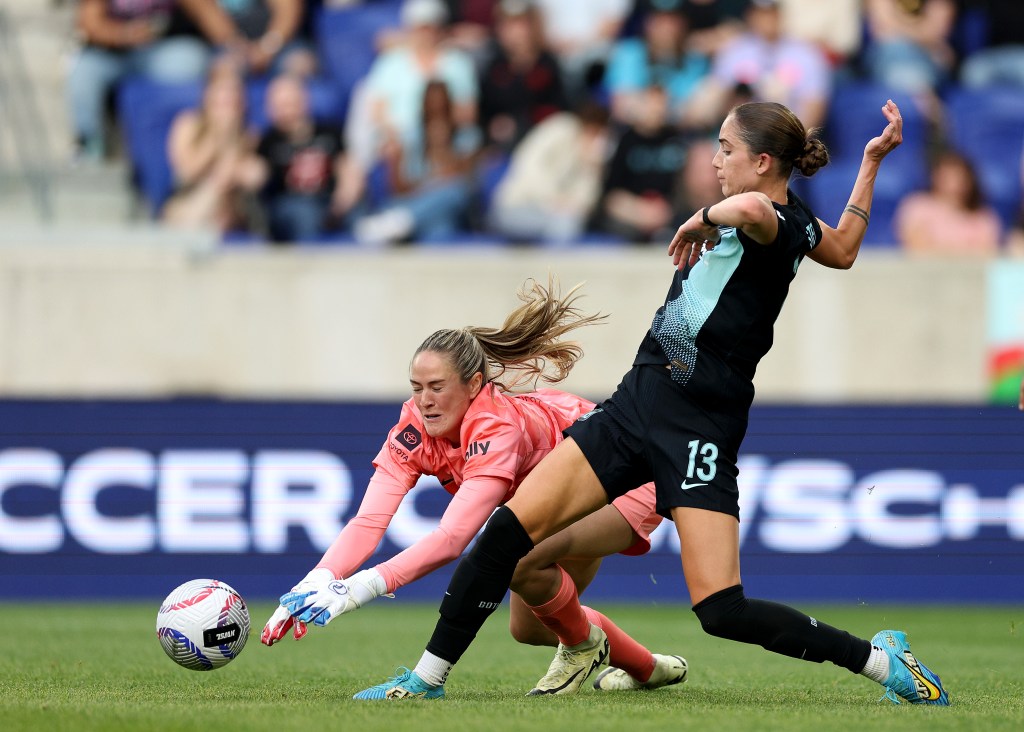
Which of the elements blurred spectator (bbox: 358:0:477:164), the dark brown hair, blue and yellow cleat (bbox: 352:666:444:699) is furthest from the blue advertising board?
the dark brown hair

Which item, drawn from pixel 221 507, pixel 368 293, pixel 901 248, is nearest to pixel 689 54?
pixel 901 248

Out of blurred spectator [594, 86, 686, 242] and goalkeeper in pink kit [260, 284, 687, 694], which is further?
blurred spectator [594, 86, 686, 242]

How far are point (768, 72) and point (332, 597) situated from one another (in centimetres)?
954

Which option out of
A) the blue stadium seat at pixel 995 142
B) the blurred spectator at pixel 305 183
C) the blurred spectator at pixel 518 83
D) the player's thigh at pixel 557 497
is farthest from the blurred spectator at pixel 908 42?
the player's thigh at pixel 557 497

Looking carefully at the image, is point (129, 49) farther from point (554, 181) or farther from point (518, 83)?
point (554, 181)

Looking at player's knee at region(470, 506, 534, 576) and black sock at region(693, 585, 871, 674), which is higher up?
player's knee at region(470, 506, 534, 576)

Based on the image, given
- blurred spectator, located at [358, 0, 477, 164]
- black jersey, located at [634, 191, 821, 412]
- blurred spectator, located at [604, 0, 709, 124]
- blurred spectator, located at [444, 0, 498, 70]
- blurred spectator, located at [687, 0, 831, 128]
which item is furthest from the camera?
blurred spectator, located at [444, 0, 498, 70]

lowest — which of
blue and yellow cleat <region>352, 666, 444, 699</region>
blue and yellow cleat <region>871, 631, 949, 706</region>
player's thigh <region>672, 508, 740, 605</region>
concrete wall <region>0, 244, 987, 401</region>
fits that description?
concrete wall <region>0, 244, 987, 401</region>

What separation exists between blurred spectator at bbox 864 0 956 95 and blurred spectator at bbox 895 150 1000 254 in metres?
1.29

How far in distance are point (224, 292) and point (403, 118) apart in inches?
92.3

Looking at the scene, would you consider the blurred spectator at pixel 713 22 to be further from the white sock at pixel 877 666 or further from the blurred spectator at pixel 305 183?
the white sock at pixel 877 666

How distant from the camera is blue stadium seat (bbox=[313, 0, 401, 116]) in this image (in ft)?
45.5

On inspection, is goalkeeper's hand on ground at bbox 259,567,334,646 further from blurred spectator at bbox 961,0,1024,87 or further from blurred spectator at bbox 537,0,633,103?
blurred spectator at bbox 961,0,1024,87

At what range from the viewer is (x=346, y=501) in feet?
34.8
